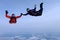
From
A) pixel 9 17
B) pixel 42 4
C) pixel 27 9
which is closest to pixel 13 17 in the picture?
pixel 9 17

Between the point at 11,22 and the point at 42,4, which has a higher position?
the point at 42,4

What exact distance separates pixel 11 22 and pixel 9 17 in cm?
97

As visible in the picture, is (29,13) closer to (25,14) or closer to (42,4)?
(25,14)

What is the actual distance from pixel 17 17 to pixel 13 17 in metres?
0.72

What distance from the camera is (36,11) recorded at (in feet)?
117

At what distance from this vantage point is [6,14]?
117ft

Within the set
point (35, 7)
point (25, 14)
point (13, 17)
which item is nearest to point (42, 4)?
point (35, 7)

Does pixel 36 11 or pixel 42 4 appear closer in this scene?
pixel 42 4

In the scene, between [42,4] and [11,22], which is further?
[11,22]

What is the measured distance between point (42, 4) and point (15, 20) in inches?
239

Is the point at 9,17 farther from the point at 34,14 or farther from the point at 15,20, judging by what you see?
the point at 34,14

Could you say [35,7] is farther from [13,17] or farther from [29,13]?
[13,17]

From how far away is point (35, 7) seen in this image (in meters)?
34.3

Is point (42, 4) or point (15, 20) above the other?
point (42, 4)
